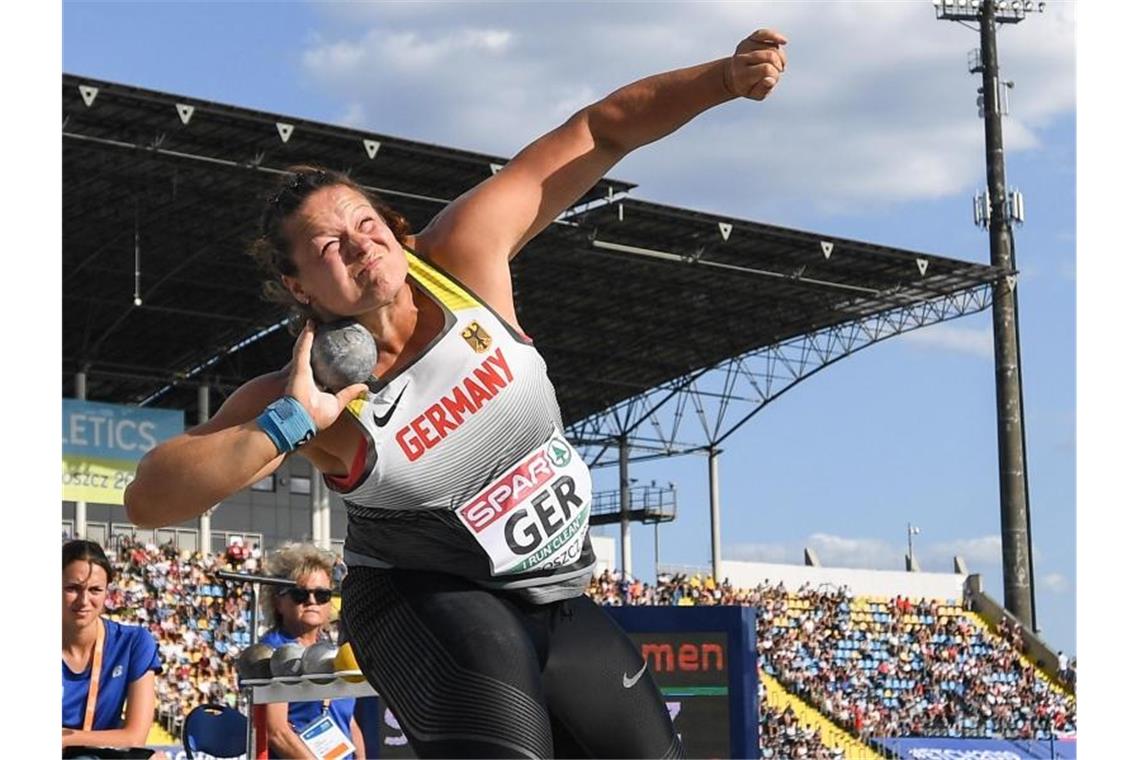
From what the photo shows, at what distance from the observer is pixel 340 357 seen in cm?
332

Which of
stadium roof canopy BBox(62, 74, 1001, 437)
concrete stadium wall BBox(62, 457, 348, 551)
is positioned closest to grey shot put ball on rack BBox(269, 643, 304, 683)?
stadium roof canopy BBox(62, 74, 1001, 437)

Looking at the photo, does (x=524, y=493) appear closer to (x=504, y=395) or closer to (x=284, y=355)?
(x=504, y=395)

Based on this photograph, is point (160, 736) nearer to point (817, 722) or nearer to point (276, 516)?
point (817, 722)

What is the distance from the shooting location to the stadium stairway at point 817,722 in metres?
27.0

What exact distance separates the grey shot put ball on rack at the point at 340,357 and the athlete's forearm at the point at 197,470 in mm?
183

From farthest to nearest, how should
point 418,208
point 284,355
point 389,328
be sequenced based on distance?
1. point 284,355
2. point 418,208
3. point 389,328

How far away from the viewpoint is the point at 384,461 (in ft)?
11.0

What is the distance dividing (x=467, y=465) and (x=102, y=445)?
92.4ft

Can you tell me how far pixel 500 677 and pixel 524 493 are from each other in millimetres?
398

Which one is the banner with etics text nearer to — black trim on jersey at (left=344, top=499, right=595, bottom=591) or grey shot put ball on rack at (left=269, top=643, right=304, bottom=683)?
grey shot put ball on rack at (left=269, top=643, right=304, bottom=683)

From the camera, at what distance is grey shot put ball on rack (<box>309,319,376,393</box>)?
10.9 feet

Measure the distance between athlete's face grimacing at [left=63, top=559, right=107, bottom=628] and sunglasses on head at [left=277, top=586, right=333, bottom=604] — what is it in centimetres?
88

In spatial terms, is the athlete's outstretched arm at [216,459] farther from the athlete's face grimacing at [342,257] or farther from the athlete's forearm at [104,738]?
the athlete's forearm at [104,738]
